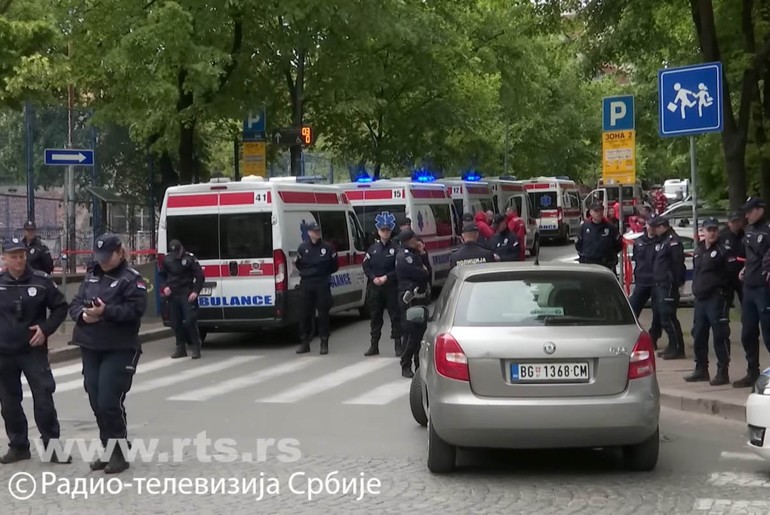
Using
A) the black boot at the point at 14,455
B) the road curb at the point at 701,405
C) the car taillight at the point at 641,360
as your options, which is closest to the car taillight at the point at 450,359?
the car taillight at the point at 641,360

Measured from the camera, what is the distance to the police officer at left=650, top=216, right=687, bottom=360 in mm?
13281

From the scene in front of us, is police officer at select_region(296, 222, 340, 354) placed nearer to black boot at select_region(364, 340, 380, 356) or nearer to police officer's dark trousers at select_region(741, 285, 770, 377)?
black boot at select_region(364, 340, 380, 356)

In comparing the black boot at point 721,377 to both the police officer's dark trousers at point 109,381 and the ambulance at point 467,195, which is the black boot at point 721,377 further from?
the ambulance at point 467,195

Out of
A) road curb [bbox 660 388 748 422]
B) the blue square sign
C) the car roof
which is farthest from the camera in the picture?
the blue square sign

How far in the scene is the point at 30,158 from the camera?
23.0 m

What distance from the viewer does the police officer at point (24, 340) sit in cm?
853

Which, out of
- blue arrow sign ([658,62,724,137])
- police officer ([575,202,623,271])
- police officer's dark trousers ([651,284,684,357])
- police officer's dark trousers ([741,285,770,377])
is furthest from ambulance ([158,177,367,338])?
police officer's dark trousers ([741,285,770,377])

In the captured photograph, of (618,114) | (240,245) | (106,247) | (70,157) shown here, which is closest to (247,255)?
(240,245)

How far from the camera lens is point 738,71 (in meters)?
16.2

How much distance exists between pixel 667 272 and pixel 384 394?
366 centimetres

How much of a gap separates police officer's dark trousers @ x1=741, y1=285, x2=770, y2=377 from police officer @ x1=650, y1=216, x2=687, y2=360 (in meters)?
2.11

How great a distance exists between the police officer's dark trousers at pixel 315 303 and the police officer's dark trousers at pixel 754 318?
659 centimetres

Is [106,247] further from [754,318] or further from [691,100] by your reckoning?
[691,100]

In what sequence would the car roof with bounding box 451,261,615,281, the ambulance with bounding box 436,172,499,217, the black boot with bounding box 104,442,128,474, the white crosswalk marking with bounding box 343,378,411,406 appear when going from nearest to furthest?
the car roof with bounding box 451,261,615,281 < the black boot with bounding box 104,442,128,474 < the white crosswalk marking with bounding box 343,378,411,406 < the ambulance with bounding box 436,172,499,217
